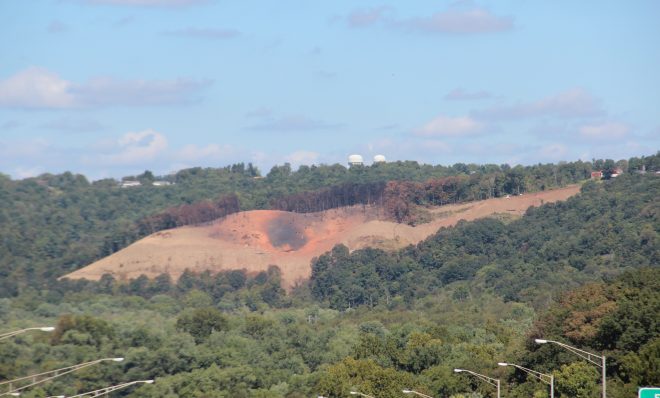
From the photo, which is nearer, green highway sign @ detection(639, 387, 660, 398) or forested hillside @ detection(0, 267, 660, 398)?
green highway sign @ detection(639, 387, 660, 398)

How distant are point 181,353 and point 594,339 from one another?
6199cm

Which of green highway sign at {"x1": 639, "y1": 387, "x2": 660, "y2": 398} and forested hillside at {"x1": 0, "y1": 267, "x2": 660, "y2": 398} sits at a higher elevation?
green highway sign at {"x1": 639, "y1": 387, "x2": 660, "y2": 398}

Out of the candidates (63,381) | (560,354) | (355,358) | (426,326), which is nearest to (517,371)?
(560,354)

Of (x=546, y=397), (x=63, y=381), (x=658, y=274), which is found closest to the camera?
(x=546, y=397)

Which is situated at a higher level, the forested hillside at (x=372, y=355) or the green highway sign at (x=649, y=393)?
the green highway sign at (x=649, y=393)

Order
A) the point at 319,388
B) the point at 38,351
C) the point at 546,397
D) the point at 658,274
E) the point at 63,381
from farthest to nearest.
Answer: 1. the point at 38,351
2. the point at 63,381
3. the point at 319,388
4. the point at 658,274
5. the point at 546,397

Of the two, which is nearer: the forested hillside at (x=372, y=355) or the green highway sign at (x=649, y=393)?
the green highway sign at (x=649, y=393)

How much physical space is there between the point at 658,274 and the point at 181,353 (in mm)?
56610

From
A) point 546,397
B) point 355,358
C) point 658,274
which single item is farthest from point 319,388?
point 546,397

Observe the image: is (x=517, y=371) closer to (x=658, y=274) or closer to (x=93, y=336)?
(x=658, y=274)

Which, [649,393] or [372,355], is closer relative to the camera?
[649,393]

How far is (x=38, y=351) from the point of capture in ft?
580

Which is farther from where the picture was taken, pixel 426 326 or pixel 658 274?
pixel 426 326

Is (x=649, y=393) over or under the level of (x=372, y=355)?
over
